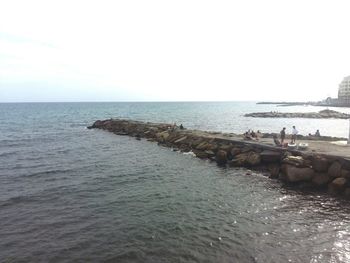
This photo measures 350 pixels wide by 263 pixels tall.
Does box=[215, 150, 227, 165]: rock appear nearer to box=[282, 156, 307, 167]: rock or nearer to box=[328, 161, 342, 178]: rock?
box=[282, 156, 307, 167]: rock

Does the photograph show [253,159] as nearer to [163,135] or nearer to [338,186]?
[338,186]

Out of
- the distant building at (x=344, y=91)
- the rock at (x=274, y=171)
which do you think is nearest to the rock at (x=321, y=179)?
the rock at (x=274, y=171)

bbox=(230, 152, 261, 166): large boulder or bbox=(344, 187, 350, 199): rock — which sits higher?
bbox=(230, 152, 261, 166): large boulder

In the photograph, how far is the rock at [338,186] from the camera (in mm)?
18469

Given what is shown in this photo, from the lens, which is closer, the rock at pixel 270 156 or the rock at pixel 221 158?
the rock at pixel 270 156

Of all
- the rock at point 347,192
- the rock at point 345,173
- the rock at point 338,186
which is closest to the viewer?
the rock at point 347,192

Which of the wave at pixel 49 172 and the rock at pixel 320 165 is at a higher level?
the rock at pixel 320 165

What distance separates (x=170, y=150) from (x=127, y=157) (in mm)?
5650

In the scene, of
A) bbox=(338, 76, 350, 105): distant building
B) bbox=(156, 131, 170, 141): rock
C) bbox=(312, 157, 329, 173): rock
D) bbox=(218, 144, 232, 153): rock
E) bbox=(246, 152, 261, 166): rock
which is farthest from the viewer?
bbox=(338, 76, 350, 105): distant building

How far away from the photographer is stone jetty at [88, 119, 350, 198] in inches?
763

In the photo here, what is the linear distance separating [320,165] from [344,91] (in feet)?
503

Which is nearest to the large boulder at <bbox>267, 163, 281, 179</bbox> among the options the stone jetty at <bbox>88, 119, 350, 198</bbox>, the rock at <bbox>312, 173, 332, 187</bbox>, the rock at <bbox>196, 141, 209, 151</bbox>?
the stone jetty at <bbox>88, 119, 350, 198</bbox>

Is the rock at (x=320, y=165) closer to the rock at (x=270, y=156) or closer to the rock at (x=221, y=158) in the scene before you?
the rock at (x=270, y=156)

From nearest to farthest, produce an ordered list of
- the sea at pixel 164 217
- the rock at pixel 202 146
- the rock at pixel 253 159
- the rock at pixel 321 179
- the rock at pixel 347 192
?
the sea at pixel 164 217 → the rock at pixel 347 192 → the rock at pixel 321 179 → the rock at pixel 253 159 → the rock at pixel 202 146
